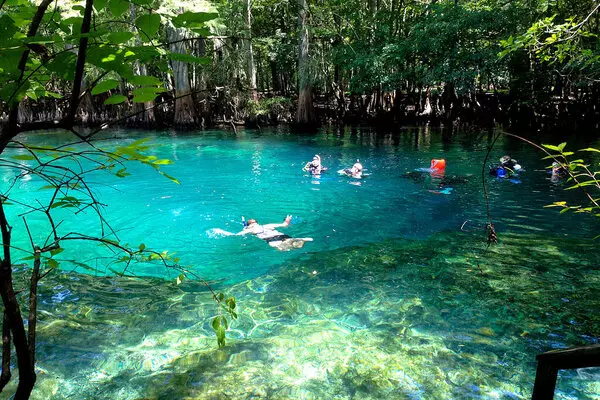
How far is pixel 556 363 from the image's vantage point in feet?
4.69

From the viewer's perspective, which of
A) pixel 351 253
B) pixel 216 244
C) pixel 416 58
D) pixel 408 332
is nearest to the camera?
pixel 408 332

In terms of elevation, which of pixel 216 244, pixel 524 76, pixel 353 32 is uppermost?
pixel 353 32

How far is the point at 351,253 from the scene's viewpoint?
7.29 metres

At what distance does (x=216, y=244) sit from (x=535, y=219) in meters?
7.08

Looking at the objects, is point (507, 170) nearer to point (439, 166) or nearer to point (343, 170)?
point (439, 166)

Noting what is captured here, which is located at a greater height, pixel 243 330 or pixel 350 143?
pixel 350 143

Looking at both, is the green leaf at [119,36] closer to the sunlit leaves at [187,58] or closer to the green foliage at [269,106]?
the sunlit leaves at [187,58]

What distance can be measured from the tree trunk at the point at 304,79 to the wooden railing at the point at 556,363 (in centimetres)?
2381

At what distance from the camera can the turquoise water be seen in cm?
363

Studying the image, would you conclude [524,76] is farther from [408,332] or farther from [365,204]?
[408,332]

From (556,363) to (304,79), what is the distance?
2531 cm

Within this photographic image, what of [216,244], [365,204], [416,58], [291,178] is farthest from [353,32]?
[216,244]

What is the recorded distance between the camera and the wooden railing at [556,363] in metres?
1.29

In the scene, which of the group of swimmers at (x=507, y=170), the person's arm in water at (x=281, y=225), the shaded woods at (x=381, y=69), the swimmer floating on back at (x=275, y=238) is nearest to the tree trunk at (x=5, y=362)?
the swimmer floating on back at (x=275, y=238)
